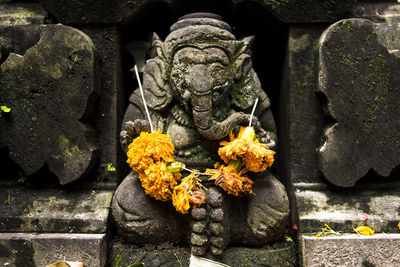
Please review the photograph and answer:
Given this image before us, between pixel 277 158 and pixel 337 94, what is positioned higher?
pixel 337 94

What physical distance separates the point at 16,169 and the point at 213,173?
1.62 meters

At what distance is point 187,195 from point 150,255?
0.55 meters

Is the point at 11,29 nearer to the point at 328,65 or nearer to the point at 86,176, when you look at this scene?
the point at 86,176

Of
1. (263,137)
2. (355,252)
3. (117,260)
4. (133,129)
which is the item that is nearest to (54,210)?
(117,260)

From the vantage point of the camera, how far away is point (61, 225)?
9.09 feet

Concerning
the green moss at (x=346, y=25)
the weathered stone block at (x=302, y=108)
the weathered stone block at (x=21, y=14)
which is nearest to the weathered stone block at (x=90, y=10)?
the weathered stone block at (x=21, y=14)

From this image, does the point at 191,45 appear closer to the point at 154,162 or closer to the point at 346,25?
the point at 154,162

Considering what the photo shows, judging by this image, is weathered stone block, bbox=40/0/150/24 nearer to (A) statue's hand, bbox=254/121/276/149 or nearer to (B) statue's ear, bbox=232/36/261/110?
(B) statue's ear, bbox=232/36/261/110

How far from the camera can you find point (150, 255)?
265cm

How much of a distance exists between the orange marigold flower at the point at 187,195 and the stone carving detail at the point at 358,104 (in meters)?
0.99

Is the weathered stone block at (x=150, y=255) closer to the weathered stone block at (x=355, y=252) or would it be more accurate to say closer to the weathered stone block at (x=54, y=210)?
the weathered stone block at (x=54, y=210)

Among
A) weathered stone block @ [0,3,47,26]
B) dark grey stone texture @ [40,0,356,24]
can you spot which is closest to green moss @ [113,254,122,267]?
dark grey stone texture @ [40,0,356,24]

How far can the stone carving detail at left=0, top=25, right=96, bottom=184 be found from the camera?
289 centimetres

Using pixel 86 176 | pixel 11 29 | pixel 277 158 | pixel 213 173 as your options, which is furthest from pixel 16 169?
pixel 277 158
